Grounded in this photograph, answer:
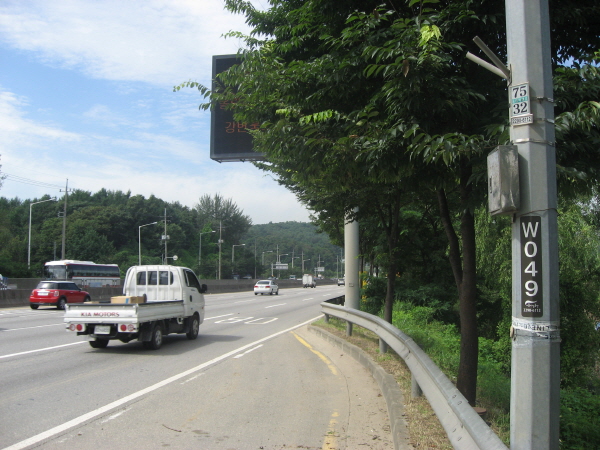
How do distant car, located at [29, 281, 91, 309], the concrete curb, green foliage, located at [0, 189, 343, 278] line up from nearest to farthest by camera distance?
the concrete curb, distant car, located at [29, 281, 91, 309], green foliage, located at [0, 189, 343, 278]

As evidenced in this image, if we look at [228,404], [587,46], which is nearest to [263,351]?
[228,404]

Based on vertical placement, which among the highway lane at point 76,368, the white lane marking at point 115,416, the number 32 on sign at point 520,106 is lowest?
the highway lane at point 76,368

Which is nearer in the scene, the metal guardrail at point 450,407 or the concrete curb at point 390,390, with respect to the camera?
the metal guardrail at point 450,407

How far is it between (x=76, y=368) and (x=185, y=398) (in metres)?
3.54

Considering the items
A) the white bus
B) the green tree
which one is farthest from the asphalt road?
the white bus

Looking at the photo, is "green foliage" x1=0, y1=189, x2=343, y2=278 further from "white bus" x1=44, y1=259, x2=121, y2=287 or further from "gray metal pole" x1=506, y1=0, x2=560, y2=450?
"gray metal pole" x1=506, y1=0, x2=560, y2=450

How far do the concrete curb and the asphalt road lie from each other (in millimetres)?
197

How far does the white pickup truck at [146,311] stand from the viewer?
39.6 ft

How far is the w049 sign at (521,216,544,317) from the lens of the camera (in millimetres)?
3387

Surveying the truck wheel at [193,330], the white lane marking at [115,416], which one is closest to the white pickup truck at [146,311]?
the truck wheel at [193,330]

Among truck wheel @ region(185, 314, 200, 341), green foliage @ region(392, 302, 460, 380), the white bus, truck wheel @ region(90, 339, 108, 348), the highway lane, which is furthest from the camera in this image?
the white bus

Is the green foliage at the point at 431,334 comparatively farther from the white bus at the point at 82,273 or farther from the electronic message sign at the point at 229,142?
the white bus at the point at 82,273

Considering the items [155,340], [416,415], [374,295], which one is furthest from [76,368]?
[374,295]

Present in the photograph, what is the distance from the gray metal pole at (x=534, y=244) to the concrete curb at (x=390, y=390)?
1.88 m
